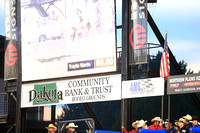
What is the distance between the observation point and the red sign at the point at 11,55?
21203 millimetres

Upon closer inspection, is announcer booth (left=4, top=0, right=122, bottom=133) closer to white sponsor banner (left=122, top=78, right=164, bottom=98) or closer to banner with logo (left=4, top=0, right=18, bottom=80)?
banner with logo (left=4, top=0, right=18, bottom=80)

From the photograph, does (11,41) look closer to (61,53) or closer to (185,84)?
(61,53)

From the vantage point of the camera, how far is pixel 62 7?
64.2 feet

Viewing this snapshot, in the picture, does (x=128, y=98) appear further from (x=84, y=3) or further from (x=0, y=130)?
(x=0, y=130)

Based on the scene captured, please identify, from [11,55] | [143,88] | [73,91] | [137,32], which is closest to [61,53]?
[73,91]

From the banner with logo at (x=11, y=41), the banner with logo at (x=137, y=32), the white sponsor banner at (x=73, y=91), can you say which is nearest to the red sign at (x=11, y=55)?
the banner with logo at (x=11, y=41)

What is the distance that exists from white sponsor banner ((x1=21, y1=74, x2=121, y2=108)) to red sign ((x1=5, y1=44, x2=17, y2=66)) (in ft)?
4.57

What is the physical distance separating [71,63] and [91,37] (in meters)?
1.38

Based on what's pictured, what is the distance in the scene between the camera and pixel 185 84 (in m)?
13.4

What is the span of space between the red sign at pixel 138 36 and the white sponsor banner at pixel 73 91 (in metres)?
1.40

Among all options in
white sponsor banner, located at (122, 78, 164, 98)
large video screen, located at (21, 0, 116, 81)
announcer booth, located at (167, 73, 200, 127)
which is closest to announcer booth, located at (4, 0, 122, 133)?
large video screen, located at (21, 0, 116, 81)

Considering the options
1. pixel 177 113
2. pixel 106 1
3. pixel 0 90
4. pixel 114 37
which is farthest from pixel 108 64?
pixel 177 113

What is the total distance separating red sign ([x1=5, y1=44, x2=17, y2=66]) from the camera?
21.2 meters

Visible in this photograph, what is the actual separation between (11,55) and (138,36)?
6.81m
